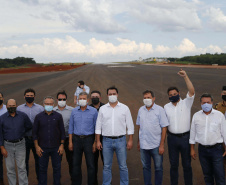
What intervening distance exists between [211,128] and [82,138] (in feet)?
8.35

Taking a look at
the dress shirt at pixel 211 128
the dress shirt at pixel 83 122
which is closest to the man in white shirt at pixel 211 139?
the dress shirt at pixel 211 128

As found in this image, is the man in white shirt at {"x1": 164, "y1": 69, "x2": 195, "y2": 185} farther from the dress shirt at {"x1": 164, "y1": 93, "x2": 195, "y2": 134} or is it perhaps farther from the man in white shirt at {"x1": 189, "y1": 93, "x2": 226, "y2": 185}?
the man in white shirt at {"x1": 189, "y1": 93, "x2": 226, "y2": 185}

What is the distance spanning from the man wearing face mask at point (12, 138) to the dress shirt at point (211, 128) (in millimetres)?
3572

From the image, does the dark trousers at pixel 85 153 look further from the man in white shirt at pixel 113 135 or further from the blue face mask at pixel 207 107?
the blue face mask at pixel 207 107

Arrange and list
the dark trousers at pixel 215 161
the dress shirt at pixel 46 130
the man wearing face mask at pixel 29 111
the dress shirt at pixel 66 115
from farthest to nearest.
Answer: the dress shirt at pixel 66 115, the man wearing face mask at pixel 29 111, the dress shirt at pixel 46 130, the dark trousers at pixel 215 161

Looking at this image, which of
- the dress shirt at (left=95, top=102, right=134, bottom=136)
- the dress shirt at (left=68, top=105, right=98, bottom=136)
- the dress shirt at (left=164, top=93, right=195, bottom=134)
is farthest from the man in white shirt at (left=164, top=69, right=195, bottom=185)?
the dress shirt at (left=68, top=105, right=98, bottom=136)

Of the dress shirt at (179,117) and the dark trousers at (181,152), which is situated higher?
the dress shirt at (179,117)

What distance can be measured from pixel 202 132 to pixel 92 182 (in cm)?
248

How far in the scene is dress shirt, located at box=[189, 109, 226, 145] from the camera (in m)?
4.09

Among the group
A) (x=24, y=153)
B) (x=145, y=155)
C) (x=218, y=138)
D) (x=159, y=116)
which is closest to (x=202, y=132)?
(x=218, y=138)

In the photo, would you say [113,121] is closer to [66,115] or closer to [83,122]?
[83,122]

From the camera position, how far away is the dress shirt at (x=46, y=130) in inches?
179

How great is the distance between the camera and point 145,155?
4.54 metres

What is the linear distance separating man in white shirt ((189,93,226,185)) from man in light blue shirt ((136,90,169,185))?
0.67 m
